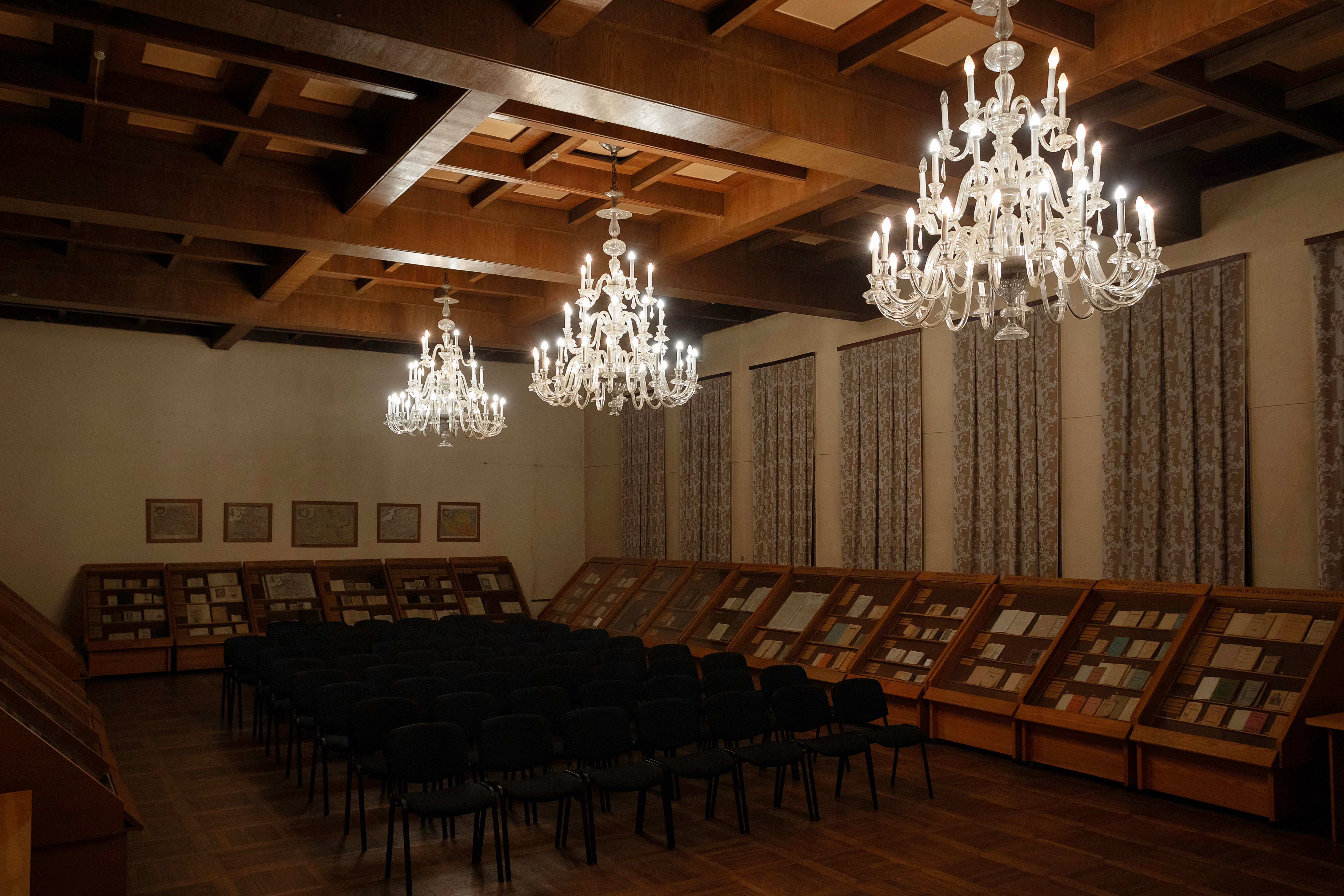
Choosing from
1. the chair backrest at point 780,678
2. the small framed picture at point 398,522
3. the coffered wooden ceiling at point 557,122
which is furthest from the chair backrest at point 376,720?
the small framed picture at point 398,522

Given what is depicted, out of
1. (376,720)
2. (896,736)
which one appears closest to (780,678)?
(896,736)

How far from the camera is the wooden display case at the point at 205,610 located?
1227 centimetres

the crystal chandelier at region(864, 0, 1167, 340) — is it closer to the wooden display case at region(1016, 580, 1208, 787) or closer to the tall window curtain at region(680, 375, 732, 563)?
the wooden display case at region(1016, 580, 1208, 787)

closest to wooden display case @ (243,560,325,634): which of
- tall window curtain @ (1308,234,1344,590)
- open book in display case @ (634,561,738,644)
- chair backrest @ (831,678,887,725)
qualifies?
open book in display case @ (634,561,738,644)

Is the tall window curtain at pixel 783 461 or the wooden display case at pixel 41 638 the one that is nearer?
the wooden display case at pixel 41 638

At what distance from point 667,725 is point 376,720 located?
182cm

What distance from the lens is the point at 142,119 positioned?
645cm

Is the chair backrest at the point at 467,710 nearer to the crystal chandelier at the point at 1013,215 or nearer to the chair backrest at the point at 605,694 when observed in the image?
the chair backrest at the point at 605,694

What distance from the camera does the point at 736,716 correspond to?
637 cm

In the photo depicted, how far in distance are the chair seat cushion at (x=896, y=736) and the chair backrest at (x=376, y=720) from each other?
118 inches

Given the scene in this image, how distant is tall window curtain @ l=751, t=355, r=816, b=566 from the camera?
457 inches

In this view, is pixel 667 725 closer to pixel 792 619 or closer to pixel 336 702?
pixel 336 702

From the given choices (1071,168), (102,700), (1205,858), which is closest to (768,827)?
(1205,858)

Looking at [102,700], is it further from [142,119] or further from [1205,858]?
[1205,858]
